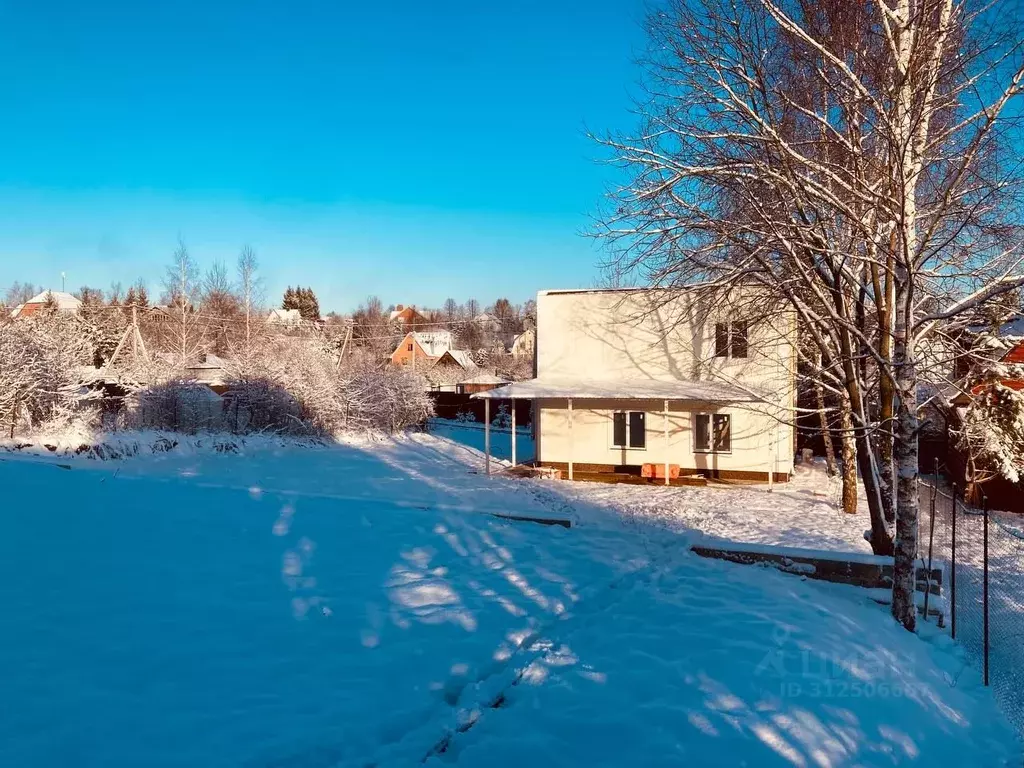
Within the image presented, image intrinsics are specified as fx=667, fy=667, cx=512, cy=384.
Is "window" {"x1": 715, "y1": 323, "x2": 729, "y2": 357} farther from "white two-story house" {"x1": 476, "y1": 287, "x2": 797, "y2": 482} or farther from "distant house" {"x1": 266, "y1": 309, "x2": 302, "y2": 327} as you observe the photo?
"distant house" {"x1": 266, "y1": 309, "x2": 302, "y2": 327}

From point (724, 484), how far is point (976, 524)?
578 cm

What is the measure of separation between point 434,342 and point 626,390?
5163 centimetres

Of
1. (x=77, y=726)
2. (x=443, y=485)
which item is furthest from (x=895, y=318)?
(x=443, y=485)

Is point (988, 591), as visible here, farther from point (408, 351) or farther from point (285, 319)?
point (408, 351)

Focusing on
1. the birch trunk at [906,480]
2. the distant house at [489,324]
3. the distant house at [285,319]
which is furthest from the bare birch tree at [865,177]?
the distant house at [489,324]

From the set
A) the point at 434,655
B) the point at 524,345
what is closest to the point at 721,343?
the point at 434,655

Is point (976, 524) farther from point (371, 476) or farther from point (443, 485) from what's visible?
point (371, 476)

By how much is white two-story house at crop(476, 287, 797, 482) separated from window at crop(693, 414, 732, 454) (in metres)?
0.03

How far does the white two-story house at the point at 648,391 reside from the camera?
→ 18.8 meters

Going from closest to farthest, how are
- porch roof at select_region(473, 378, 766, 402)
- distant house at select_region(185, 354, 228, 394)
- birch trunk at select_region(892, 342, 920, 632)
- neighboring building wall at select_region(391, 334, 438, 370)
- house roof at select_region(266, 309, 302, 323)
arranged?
1. birch trunk at select_region(892, 342, 920, 632)
2. porch roof at select_region(473, 378, 766, 402)
3. distant house at select_region(185, 354, 228, 394)
4. house roof at select_region(266, 309, 302, 323)
5. neighboring building wall at select_region(391, 334, 438, 370)

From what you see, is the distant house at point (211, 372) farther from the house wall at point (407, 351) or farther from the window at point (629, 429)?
the house wall at point (407, 351)

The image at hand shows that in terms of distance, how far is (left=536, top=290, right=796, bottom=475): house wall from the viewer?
62.3 feet

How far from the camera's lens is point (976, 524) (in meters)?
14.3

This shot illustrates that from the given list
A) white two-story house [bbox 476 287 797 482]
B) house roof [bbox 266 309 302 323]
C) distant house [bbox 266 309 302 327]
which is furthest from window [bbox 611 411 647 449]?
house roof [bbox 266 309 302 323]
